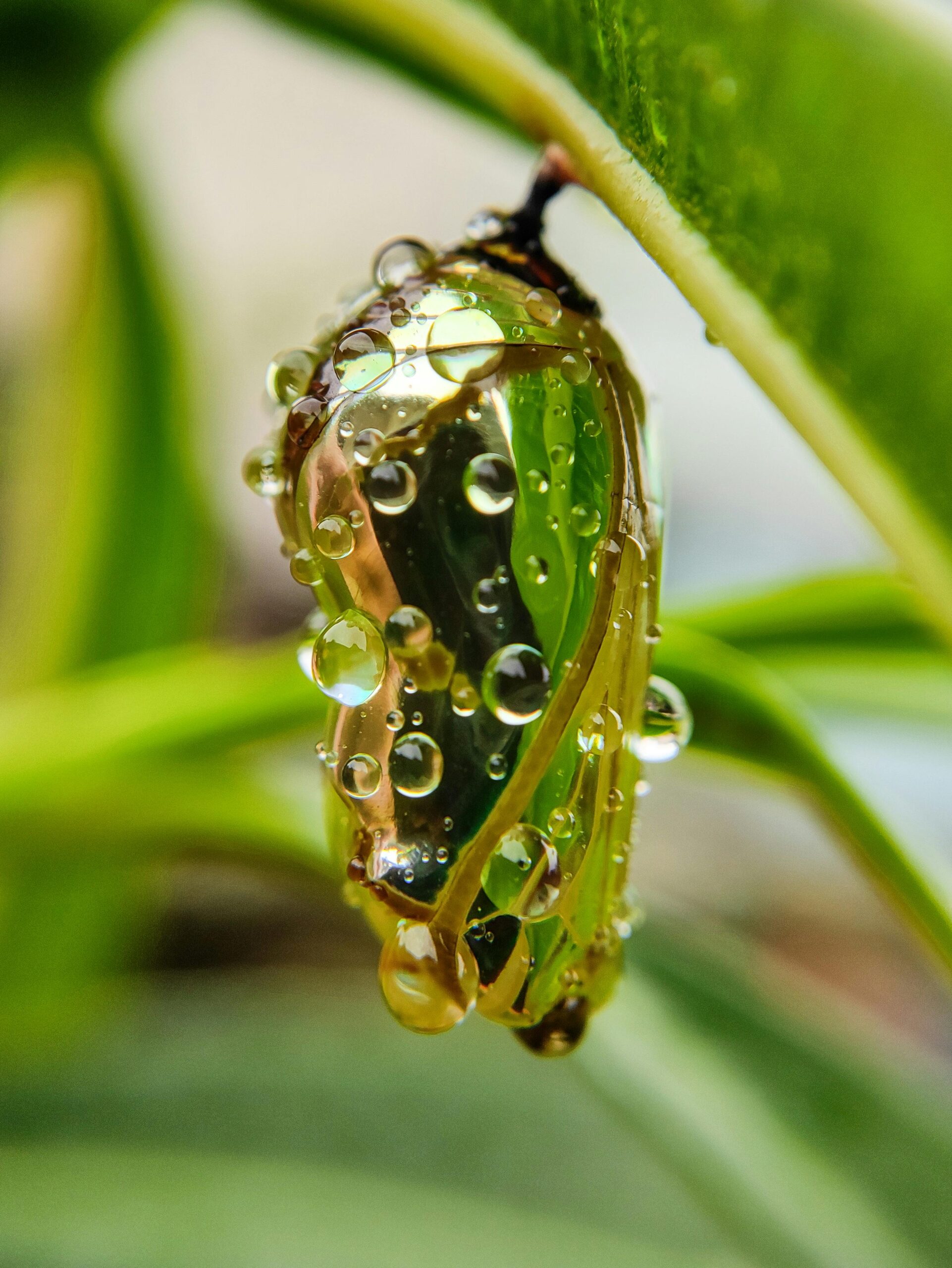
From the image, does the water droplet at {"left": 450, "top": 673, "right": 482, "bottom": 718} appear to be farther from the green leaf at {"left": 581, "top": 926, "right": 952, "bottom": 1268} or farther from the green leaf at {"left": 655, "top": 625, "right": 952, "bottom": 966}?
the green leaf at {"left": 581, "top": 926, "right": 952, "bottom": 1268}

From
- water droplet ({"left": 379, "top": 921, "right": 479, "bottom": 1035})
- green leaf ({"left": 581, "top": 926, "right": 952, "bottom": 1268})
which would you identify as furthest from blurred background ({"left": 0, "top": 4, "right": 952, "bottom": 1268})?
water droplet ({"left": 379, "top": 921, "right": 479, "bottom": 1035})

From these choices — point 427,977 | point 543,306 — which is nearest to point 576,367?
point 543,306

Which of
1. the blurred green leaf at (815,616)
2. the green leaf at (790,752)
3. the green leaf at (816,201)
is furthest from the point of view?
the blurred green leaf at (815,616)

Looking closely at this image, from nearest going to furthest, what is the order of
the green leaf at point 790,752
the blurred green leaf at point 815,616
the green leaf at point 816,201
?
1. the green leaf at point 816,201
2. the green leaf at point 790,752
3. the blurred green leaf at point 815,616

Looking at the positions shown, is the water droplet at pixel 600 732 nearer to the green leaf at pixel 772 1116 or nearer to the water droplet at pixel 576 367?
the water droplet at pixel 576 367

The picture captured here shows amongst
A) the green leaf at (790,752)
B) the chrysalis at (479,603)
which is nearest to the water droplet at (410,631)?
the chrysalis at (479,603)

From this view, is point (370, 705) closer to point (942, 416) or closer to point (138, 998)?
point (942, 416)

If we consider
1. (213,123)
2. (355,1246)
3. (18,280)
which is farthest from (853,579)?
(213,123)

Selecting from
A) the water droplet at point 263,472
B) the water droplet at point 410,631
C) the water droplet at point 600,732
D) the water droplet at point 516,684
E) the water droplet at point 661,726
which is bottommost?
the water droplet at point 661,726
